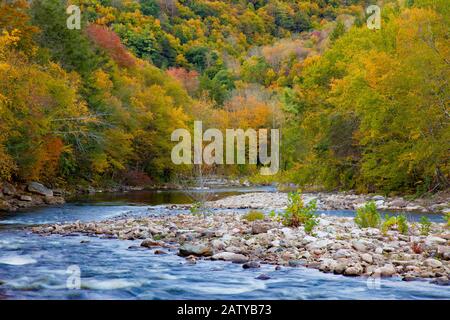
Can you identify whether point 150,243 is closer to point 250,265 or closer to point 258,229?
point 258,229

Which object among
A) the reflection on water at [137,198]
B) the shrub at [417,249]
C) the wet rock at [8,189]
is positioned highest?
the wet rock at [8,189]

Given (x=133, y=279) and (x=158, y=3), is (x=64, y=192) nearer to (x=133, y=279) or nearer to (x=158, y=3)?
(x=133, y=279)

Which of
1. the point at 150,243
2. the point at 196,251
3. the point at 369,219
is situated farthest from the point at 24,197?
the point at 369,219

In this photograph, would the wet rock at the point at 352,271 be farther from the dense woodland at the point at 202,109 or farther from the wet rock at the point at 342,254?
the dense woodland at the point at 202,109

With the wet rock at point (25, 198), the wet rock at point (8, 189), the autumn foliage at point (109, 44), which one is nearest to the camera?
the wet rock at point (8, 189)

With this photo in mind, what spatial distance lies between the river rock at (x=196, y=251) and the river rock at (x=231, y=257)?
276 millimetres

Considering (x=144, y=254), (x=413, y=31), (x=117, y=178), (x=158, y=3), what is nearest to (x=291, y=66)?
(x=158, y=3)

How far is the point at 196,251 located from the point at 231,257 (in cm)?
91

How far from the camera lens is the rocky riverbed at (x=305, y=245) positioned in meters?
10.5

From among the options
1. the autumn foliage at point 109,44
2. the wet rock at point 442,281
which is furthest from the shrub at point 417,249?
the autumn foliage at point 109,44

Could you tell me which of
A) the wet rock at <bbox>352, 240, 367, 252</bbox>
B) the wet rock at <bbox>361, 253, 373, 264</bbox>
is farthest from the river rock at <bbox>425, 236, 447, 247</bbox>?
the wet rock at <bbox>361, 253, 373, 264</bbox>

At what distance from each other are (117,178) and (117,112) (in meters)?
6.49

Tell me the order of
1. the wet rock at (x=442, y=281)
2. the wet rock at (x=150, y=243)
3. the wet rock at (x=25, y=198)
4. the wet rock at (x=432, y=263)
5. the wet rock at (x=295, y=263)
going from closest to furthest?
the wet rock at (x=442, y=281) → the wet rock at (x=432, y=263) → the wet rock at (x=295, y=263) → the wet rock at (x=150, y=243) → the wet rock at (x=25, y=198)

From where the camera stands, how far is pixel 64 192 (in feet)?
111
